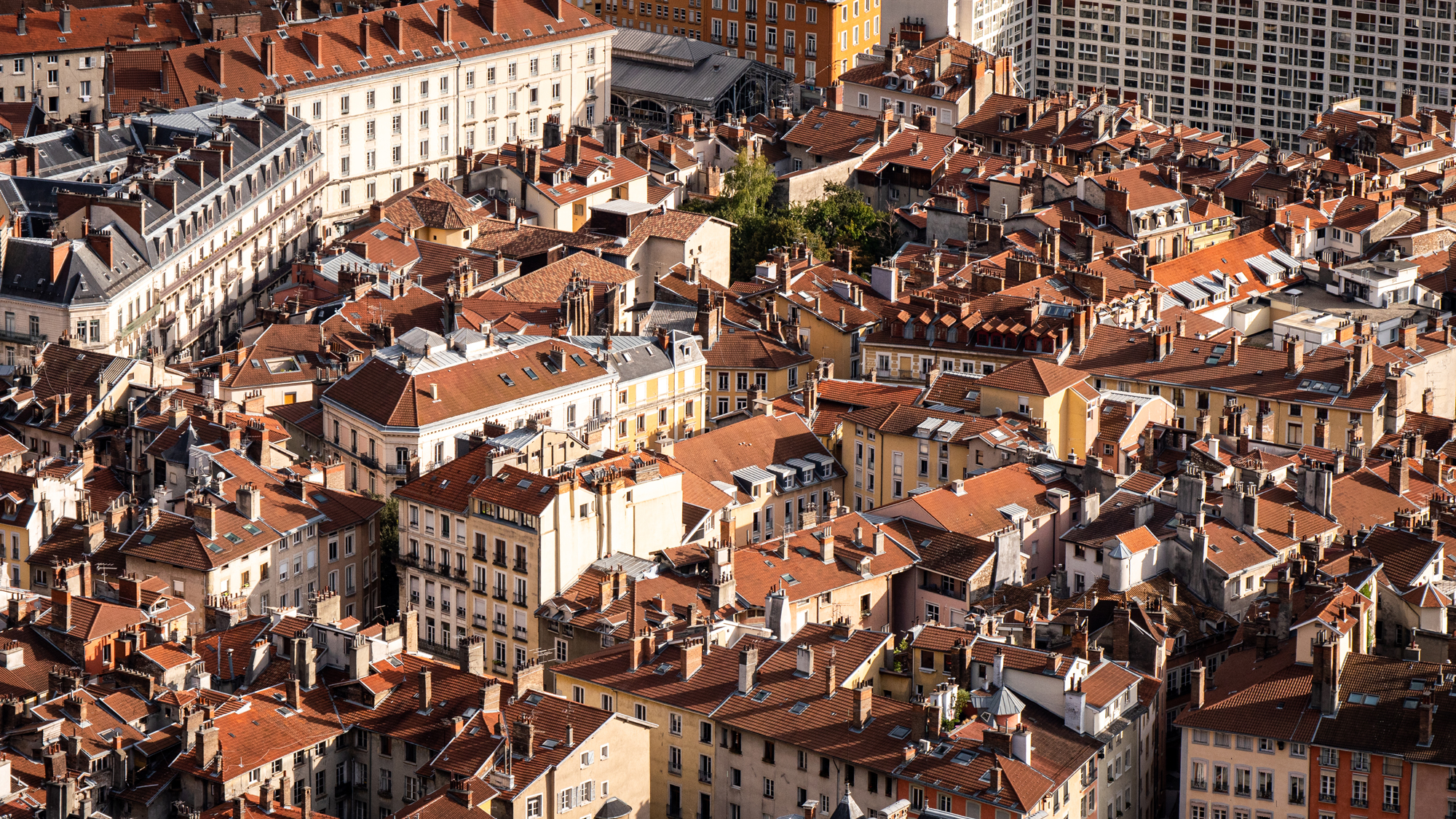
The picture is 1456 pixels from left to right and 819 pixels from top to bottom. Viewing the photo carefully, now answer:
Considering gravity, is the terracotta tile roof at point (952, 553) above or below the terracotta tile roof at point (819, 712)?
below

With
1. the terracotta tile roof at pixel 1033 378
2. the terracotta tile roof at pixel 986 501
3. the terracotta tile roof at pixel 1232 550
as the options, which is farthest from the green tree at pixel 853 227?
the terracotta tile roof at pixel 1232 550

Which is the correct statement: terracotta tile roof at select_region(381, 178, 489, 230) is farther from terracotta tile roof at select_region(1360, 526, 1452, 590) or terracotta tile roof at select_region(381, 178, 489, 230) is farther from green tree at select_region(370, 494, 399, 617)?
terracotta tile roof at select_region(1360, 526, 1452, 590)

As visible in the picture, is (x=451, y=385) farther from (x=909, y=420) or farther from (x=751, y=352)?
(x=909, y=420)

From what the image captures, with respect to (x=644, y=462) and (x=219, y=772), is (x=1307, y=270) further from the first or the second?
(x=219, y=772)

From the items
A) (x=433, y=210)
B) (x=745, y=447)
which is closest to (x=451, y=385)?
(x=745, y=447)

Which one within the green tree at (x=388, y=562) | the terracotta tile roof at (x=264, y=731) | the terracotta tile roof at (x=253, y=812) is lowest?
the green tree at (x=388, y=562)

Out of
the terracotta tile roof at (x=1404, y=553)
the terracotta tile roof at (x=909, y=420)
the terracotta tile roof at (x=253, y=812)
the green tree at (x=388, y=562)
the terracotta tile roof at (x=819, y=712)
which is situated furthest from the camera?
the terracotta tile roof at (x=909, y=420)

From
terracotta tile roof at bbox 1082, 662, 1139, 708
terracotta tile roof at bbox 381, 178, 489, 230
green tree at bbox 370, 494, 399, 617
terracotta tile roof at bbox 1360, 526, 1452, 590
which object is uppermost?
terracotta tile roof at bbox 381, 178, 489, 230

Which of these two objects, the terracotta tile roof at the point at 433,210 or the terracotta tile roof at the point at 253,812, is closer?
the terracotta tile roof at the point at 253,812

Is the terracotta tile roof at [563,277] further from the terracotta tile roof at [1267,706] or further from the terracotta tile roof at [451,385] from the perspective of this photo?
the terracotta tile roof at [1267,706]

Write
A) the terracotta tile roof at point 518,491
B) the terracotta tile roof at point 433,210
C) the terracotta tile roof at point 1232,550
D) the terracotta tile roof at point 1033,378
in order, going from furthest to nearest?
the terracotta tile roof at point 433,210 → the terracotta tile roof at point 1033,378 → the terracotta tile roof at point 518,491 → the terracotta tile roof at point 1232,550

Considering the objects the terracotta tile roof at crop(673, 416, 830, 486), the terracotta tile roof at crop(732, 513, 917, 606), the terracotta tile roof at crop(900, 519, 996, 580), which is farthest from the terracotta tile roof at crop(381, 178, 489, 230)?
the terracotta tile roof at crop(900, 519, 996, 580)
